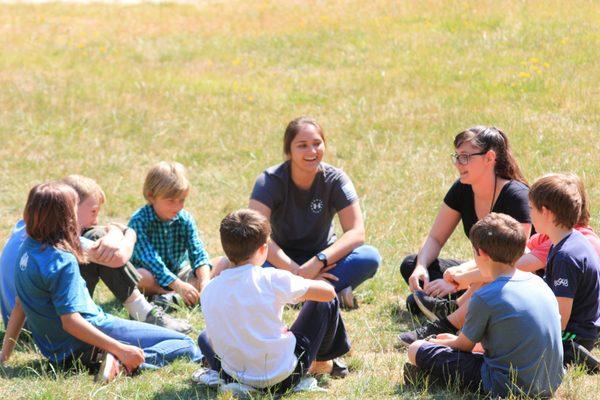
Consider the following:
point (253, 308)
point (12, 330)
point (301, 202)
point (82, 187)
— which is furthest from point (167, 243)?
point (253, 308)

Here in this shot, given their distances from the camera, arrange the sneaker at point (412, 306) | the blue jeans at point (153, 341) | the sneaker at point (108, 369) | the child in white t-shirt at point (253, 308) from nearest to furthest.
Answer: the child in white t-shirt at point (253, 308) → the sneaker at point (108, 369) → the blue jeans at point (153, 341) → the sneaker at point (412, 306)

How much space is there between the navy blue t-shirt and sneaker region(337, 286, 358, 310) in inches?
73.3

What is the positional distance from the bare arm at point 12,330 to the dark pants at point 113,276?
0.58 m

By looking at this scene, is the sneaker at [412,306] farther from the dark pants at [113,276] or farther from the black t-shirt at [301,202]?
the dark pants at [113,276]

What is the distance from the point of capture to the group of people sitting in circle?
461 cm

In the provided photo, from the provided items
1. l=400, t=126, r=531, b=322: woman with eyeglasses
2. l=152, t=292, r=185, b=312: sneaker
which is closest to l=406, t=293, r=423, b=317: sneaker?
l=400, t=126, r=531, b=322: woman with eyeglasses

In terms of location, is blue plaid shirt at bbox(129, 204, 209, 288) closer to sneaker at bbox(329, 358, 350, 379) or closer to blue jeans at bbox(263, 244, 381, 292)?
blue jeans at bbox(263, 244, 381, 292)

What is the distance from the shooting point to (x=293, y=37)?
45.8ft

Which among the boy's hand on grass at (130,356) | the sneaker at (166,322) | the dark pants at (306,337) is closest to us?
the dark pants at (306,337)

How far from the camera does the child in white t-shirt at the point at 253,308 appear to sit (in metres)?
4.63

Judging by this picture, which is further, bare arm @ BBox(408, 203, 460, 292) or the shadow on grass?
bare arm @ BBox(408, 203, 460, 292)

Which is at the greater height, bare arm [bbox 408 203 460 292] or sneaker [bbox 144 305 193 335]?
bare arm [bbox 408 203 460 292]

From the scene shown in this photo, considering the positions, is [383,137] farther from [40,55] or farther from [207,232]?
[40,55]

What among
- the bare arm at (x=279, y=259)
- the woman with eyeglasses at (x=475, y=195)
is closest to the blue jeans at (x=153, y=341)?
the bare arm at (x=279, y=259)
